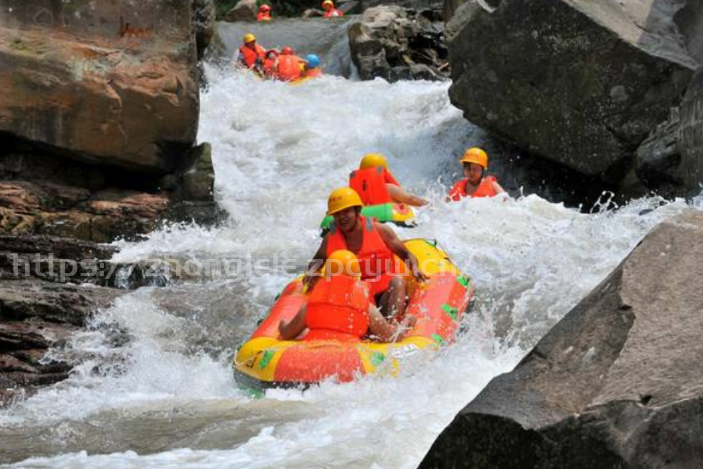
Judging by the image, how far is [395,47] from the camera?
18.9 meters

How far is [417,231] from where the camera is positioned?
10.3 m

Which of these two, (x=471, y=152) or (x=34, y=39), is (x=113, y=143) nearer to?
(x=34, y=39)

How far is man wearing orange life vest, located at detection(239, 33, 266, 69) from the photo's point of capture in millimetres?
18875

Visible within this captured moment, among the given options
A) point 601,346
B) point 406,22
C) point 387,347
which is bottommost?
point 406,22

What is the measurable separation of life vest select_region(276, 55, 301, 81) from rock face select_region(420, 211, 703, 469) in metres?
15.2

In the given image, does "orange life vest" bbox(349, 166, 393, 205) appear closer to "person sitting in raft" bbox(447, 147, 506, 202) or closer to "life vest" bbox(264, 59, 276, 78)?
"person sitting in raft" bbox(447, 147, 506, 202)

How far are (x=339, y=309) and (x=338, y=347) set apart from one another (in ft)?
1.20

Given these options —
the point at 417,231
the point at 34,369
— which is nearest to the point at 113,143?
the point at 417,231

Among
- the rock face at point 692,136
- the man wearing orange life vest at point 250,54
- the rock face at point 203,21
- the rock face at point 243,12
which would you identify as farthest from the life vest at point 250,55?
the rock face at point 692,136

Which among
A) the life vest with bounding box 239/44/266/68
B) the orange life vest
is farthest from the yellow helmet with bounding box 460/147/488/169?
the life vest with bounding box 239/44/266/68

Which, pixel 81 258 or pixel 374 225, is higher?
pixel 374 225

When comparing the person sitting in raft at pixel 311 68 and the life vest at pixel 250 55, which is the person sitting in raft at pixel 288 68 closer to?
the person sitting in raft at pixel 311 68

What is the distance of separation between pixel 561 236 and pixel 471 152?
191cm

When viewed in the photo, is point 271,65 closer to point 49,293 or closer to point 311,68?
point 311,68
